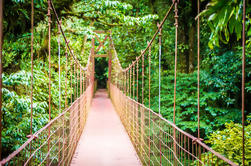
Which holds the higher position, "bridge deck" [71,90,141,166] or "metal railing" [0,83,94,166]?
"metal railing" [0,83,94,166]

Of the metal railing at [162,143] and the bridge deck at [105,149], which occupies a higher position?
the metal railing at [162,143]

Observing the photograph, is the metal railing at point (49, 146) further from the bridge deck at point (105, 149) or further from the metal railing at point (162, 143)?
the metal railing at point (162, 143)

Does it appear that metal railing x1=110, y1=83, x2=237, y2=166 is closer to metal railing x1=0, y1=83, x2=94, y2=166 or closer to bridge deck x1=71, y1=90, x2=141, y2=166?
bridge deck x1=71, y1=90, x2=141, y2=166

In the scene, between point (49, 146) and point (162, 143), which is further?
point (162, 143)

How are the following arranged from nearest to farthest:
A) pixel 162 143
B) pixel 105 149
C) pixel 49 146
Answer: pixel 49 146
pixel 162 143
pixel 105 149

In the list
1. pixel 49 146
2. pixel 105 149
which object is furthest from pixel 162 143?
pixel 105 149

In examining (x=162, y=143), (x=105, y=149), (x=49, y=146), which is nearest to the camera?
(x=49, y=146)

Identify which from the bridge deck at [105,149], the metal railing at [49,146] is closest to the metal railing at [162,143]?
the bridge deck at [105,149]

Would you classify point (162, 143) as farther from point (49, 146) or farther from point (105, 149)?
point (105, 149)

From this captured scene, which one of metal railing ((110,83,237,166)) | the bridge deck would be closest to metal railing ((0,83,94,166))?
the bridge deck

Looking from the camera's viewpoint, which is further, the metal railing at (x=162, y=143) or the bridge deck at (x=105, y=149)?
the bridge deck at (x=105, y=149)

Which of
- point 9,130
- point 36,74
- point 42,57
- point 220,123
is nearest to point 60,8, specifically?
point 42,57

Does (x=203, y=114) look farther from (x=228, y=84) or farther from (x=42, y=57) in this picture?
(x=42, y=57)

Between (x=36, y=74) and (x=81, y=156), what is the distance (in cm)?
126
